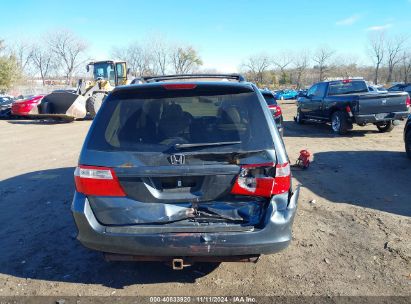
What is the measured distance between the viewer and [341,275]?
337cm

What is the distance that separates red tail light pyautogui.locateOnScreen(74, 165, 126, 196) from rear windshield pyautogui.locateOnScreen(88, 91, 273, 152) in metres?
0.19

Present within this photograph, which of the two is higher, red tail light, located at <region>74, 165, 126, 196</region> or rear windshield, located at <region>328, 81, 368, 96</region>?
rear windshield, located at <region>328, 81, 368, 96</region>

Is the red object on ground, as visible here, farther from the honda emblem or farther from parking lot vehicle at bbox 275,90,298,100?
parking lot vehicle at bbox 275,90,298,100

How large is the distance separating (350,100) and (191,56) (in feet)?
248

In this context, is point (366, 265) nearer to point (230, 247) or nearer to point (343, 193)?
point (230, 247)

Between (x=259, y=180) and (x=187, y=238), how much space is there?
2.38 feet

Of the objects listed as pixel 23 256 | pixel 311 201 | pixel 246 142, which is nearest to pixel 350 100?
pixel 311 201

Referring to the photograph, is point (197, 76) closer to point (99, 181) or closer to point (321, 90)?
point (99, 181)

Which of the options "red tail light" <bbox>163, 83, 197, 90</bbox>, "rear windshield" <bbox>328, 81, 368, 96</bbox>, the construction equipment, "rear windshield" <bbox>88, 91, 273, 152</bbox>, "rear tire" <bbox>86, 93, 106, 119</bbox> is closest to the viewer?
"rear windshield" <bbox>88, 91, 273, 152</bbox>

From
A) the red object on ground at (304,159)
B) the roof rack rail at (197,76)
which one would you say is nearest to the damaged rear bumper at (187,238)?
the roof rack rail at (197,76)

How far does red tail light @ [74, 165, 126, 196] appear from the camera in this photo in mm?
2799

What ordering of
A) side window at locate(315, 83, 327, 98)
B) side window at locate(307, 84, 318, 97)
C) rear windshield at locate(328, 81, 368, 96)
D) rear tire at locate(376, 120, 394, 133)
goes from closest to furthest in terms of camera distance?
rear tire at locate(376, 120, 394, 133) < rear windshield at locate(328, 81, 368, 96) < side window at locate(315, 83, 327, 98) < side window at locate(307, 84, 318, 97)

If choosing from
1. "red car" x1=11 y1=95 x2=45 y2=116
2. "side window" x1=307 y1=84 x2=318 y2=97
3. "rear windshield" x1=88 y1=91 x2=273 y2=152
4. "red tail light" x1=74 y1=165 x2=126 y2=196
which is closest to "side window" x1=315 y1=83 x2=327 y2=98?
"side window" x1=307 y1=84 x2=318 y2=97

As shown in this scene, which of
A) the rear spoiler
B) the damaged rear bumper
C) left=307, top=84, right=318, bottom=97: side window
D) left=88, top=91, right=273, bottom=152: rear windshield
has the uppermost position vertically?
the rear spoiler
